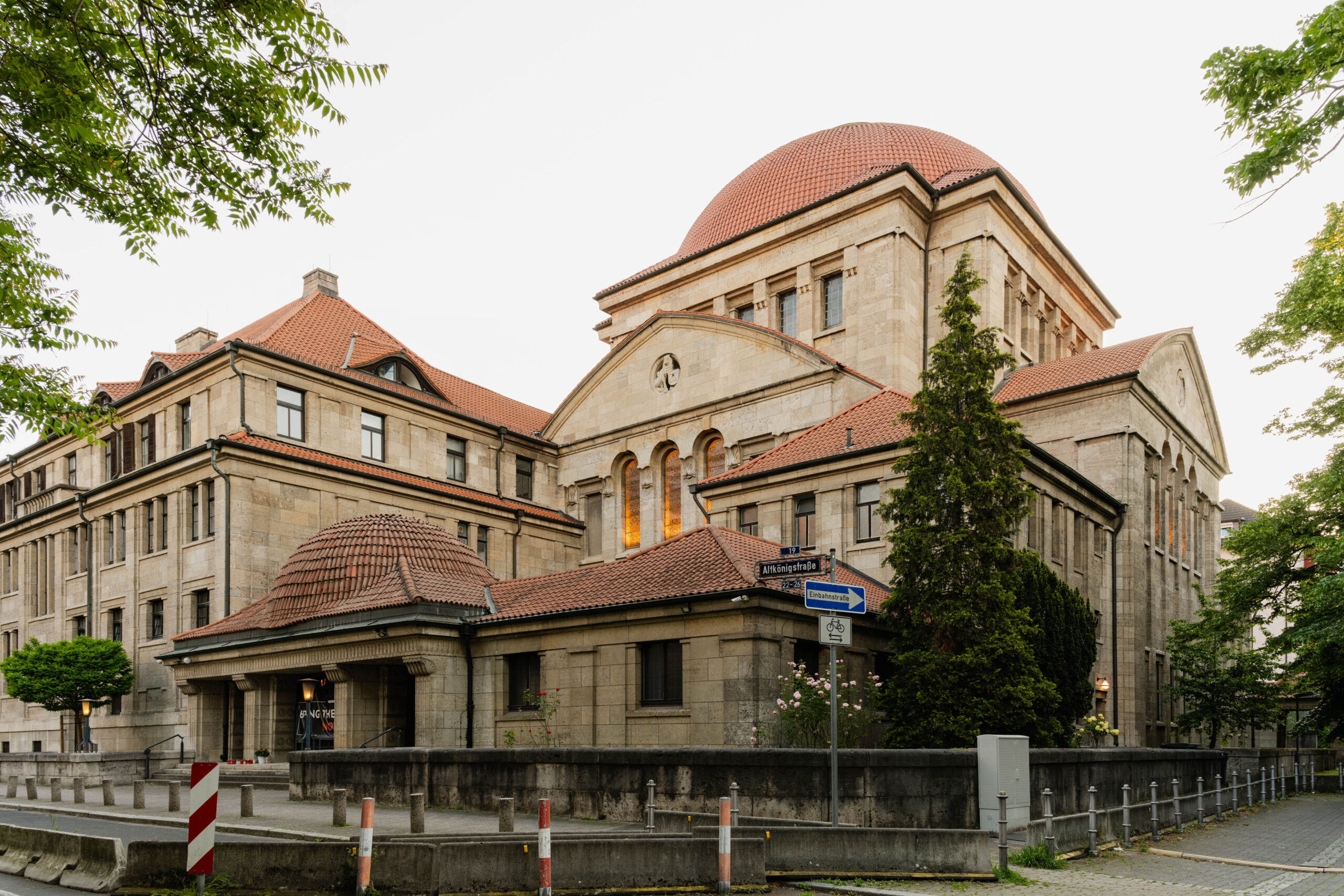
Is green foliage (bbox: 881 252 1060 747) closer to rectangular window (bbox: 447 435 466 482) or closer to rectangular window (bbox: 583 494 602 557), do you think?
rectangular window (bbox: 583 494 602 557)

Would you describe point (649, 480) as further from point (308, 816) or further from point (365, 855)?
point (365, 855)

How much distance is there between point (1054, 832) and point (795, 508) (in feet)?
51.2

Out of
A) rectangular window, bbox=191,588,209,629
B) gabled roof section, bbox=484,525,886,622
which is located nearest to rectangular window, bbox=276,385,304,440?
rectangular window, bbox=191,588,209,629

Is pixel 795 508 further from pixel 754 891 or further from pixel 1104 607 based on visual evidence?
pixel 754 891

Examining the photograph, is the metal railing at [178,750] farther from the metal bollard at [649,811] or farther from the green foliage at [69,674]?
the metal bollard at [649,811]

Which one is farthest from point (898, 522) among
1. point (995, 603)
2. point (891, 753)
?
point (891, 753)

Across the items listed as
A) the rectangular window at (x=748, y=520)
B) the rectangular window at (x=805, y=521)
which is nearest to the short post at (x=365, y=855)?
the rectangular window at (x=805, y=521)

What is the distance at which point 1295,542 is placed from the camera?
28.2 metres

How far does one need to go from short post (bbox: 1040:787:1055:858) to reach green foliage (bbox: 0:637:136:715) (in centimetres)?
3299

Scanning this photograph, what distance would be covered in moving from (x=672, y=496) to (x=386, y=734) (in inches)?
607

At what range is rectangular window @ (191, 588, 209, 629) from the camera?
1439 inches

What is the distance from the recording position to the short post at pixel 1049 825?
1448 cm

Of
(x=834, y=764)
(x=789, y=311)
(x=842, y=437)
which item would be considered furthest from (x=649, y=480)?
(x=834, y=764)

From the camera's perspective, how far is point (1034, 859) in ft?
46.2
